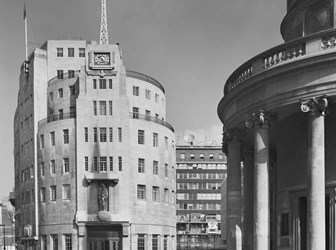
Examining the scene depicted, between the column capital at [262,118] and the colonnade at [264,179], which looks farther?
the column capital at [262,118]

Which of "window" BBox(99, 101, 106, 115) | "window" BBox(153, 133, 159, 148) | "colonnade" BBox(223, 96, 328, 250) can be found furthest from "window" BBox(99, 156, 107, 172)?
"colonnade" BBox(223, 96, 328, 250)

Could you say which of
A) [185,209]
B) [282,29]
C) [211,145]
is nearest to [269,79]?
[282,29]

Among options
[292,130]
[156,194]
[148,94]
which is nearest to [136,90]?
[148,94]

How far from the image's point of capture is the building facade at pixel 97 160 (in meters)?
74.5

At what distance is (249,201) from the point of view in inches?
1200

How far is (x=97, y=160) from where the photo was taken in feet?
244

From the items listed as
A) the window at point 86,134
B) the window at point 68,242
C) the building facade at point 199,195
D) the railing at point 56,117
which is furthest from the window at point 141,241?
the building facade at point 199,195

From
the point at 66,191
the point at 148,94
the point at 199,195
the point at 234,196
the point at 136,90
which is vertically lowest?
the point at 199,195

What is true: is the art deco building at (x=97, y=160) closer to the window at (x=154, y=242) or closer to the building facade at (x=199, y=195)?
the window at (x=154, y=242)

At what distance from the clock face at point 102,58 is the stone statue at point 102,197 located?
56.5 ft

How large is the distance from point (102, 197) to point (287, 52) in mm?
53815

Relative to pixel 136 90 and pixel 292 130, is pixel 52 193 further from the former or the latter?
pixel 292 130

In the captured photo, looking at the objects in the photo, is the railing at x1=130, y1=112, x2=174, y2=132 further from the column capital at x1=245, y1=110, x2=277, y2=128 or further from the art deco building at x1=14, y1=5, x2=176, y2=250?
the column capital at x1=245, y1=110, x2=277, y2=128

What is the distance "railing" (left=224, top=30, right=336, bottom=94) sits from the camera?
72.7 ft
